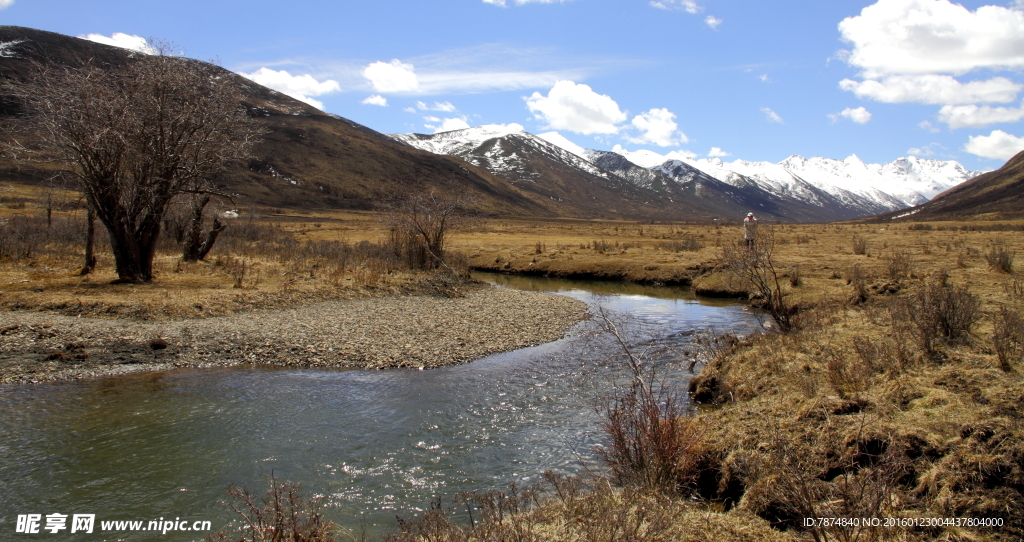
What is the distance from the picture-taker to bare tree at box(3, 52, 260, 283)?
18625mm

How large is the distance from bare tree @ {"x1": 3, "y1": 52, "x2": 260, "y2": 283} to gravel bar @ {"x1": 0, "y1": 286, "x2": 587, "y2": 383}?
18.6 ft

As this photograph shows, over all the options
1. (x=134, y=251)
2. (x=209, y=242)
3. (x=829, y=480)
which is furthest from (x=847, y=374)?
(x=209, y=242)

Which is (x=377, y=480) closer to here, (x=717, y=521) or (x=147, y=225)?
(x=717, y=521)

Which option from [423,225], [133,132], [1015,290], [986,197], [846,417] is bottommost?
[846,417]

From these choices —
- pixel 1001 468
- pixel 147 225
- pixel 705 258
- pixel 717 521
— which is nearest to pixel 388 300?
pixel 147 225

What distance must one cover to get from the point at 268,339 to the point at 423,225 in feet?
53.0

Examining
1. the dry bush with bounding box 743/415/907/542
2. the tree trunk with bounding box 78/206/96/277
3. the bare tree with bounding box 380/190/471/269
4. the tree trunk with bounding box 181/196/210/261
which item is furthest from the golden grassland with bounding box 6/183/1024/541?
the bare tree with bounding box 380/190/471/269

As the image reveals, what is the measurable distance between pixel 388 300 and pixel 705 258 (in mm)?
23013

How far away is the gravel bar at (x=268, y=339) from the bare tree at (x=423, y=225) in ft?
30.8

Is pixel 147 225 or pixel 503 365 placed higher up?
pixel 147 225

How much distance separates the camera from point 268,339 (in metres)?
15.0

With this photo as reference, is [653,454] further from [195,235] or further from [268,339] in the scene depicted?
[195,235]

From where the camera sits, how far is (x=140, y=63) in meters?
21.0

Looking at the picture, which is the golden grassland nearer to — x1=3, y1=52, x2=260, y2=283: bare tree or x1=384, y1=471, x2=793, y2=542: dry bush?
x1=384, y1=471, x2=793, y2=542: dry bush
